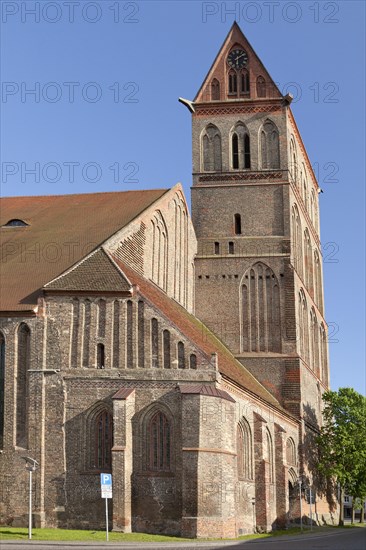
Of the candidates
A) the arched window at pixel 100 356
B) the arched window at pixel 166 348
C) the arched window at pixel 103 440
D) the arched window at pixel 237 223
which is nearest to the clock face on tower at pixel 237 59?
the arched window at pixel 237 223

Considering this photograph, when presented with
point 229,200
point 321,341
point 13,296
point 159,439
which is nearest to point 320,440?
point 321,341

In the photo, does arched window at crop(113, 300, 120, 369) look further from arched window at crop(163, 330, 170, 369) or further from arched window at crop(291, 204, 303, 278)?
arched window at crop(291, 204, 303, 278)

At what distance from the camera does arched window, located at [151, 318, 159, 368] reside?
38.1 metres

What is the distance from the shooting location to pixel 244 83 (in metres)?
59.2

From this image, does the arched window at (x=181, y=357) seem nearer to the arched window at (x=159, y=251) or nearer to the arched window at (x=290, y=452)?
the arched window at (x=159, y=251)

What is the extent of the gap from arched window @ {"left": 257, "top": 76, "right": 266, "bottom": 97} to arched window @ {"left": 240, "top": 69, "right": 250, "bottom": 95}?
0.66m

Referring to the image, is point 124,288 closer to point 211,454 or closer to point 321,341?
point 211,454

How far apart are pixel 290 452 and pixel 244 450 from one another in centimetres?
901

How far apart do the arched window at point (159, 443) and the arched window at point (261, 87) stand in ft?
91.7

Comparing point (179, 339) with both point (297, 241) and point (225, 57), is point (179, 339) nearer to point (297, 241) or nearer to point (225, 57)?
point (297, 241)

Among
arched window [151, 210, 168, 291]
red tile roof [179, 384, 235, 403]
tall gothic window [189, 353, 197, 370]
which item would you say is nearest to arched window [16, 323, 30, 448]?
red tile roof [179, 384, 235, 403]

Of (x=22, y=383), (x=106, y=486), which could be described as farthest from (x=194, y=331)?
(x=106, y=486)

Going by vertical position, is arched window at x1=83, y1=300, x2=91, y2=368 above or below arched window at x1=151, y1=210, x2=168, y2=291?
below

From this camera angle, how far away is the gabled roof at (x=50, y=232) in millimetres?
41188
